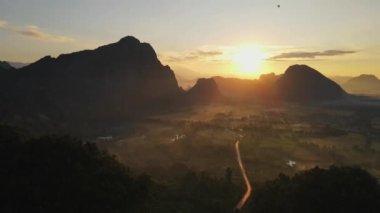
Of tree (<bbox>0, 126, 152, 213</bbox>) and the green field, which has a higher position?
tree (<bbox>0, 126, 152, 213</bbox>)

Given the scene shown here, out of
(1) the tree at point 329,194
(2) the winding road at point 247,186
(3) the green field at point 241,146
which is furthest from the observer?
(3) the green field at point 241,146

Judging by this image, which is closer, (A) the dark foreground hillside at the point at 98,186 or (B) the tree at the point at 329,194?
(A) the dark foreground hillside at the point at 98,186

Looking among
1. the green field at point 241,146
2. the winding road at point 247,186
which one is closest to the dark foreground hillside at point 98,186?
the winding road at point 247,186

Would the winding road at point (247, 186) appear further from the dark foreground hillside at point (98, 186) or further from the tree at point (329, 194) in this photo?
the tree at point (329, 194)

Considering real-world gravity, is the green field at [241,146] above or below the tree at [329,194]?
below

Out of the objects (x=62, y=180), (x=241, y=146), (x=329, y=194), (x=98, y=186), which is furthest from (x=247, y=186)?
(x=241, y=146)

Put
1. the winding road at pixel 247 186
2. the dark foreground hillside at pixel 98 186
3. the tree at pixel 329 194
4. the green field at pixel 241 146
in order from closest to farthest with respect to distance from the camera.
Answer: the dark foreground hillside at pixel 98 186, the tree at pixel 329 194, the winding road at pixel 247 186, the green field at pixel 241 146

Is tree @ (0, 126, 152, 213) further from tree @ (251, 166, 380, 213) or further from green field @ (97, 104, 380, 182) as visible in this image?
green field @ (97, 104, 380, 182)

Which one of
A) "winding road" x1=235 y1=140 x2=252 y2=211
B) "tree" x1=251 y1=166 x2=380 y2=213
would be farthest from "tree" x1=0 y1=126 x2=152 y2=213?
"tree" x1=251 y1=166 x2=380 y2=213

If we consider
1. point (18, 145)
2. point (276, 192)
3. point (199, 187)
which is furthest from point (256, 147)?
point (18, 145)

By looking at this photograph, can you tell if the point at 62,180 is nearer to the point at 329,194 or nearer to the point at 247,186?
the point at 329,194

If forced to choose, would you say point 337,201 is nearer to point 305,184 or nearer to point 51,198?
point 305,184
